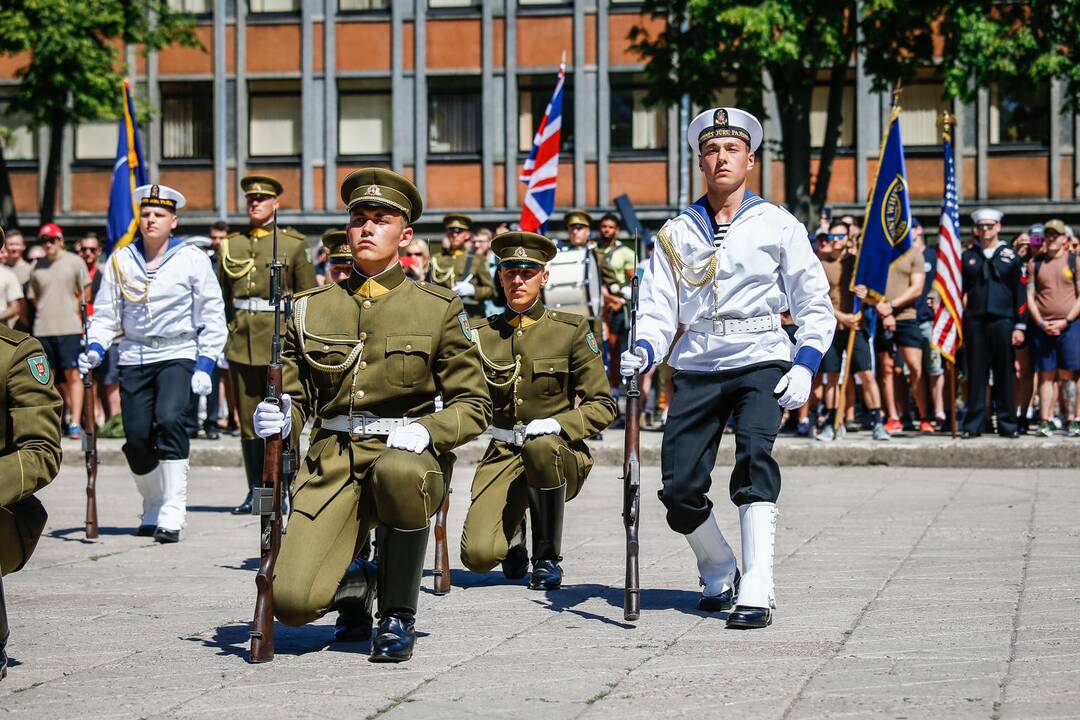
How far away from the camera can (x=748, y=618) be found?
7.28 metres

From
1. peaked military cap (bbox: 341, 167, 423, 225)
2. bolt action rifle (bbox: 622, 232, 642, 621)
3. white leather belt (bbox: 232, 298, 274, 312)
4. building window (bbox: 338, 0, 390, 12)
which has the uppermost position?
building window (bbox: 338, 0, 390, 12)

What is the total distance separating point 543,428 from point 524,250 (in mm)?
1007

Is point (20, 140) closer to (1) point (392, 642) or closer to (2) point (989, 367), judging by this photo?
(2) point (989, 367)

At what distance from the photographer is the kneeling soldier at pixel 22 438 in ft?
20.3

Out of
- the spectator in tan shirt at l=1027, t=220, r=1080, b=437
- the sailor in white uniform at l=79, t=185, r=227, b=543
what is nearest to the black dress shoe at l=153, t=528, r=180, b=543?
the sailor in white uniform at l=79, t=185, r=227, b=543

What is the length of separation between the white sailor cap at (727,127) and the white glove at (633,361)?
937mm

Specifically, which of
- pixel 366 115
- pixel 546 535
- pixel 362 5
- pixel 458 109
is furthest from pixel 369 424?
pixel 362 5

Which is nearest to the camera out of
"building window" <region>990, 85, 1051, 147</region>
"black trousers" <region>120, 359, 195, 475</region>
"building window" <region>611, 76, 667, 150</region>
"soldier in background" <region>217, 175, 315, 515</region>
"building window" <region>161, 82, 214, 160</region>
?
"black trousers" <region>120, 359, 195, 475</region>

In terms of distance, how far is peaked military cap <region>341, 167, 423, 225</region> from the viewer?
689 centimetres

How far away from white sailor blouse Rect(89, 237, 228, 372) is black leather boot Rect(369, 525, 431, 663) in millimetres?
4420

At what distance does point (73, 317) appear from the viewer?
18609 mm

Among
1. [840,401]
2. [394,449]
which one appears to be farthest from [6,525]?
[840,401]

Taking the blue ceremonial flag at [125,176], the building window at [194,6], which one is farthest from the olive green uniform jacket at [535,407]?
the building window at [194,6]

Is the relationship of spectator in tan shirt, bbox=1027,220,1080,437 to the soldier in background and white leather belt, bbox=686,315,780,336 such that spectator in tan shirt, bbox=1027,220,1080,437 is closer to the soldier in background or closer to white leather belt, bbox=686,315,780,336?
the soldier in background
